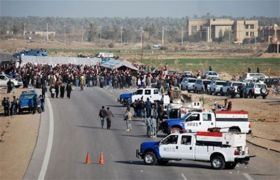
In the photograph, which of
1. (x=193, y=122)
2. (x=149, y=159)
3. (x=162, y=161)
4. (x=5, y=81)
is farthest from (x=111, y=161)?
(x=5, y=81)

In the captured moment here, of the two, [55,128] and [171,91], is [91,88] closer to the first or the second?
[171,91]

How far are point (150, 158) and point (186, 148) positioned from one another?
163cm

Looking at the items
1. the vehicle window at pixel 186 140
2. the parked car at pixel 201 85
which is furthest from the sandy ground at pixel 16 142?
the parked car at pixel 201 85

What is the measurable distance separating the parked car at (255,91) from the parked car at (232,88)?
2.19ft

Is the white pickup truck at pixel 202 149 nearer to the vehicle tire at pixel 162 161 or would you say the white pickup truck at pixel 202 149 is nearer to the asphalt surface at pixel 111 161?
the vehicle tire at pixel 162 161

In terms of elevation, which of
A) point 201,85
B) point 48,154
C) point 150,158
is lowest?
point 48,154

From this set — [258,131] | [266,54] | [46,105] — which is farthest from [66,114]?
[266,54]

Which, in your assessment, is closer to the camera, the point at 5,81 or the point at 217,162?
the point at 217,162

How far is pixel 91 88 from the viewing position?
252 ft

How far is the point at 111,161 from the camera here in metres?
34.5

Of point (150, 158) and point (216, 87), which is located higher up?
point (216, 87)

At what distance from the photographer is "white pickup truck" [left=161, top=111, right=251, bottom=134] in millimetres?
41781

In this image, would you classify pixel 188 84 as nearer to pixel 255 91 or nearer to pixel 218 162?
pixel 255 91

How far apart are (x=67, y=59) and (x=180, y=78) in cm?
2949
